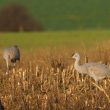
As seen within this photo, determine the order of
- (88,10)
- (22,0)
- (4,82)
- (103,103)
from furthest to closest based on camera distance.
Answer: (22,0)
(88,10)
(4,82)
(103,103)

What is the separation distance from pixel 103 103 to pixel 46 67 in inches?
145

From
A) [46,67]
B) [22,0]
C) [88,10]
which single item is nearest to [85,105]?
[46,67]

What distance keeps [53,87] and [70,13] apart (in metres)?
42.1

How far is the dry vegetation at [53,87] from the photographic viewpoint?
10453 millimetres

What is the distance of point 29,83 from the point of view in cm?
1217

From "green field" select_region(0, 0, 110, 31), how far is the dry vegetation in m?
33.8

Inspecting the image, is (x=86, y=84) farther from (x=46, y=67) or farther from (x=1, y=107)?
(x=1, y=107)

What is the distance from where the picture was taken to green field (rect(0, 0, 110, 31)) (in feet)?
167

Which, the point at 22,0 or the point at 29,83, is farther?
the point at 22,0

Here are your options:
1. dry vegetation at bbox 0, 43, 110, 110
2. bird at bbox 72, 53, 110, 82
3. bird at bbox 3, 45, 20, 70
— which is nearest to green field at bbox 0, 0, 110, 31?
bird at bbox 3, 45, 20, 70

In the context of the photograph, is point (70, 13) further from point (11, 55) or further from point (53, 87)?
point (53, 87)

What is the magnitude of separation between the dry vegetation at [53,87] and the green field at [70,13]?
33759 mm

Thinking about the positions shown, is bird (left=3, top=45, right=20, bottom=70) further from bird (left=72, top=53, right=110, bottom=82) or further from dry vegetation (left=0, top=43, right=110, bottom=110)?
bird (left=72, top=53, right=110, bottom=82)

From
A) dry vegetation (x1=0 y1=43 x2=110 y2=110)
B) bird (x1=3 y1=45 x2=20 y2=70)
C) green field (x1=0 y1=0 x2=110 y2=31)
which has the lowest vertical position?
dry vegetation (x1=0 y1=43 x2=110 y2=110)
